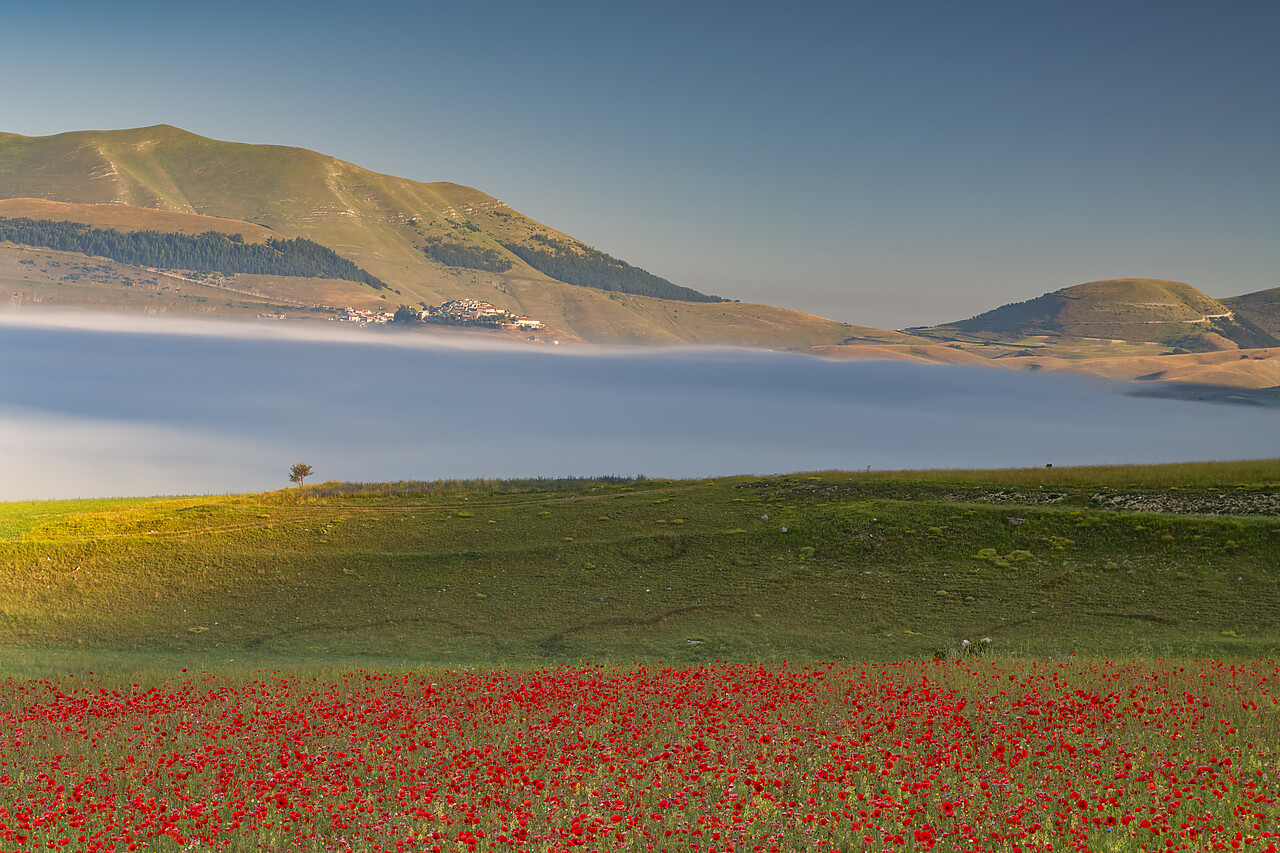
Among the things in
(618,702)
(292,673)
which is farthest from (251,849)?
(292,673)

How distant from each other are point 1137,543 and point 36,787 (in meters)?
43.5

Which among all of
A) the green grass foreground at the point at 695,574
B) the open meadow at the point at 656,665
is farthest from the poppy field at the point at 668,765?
the green grass foreground at the point at 695,574

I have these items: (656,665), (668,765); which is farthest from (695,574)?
(668,765)

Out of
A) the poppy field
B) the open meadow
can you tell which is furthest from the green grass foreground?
the poppy field

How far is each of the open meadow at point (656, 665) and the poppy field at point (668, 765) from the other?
94mm

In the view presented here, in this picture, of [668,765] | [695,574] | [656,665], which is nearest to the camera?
[668,765]

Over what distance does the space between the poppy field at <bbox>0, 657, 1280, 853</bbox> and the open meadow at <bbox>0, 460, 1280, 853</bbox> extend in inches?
3.7

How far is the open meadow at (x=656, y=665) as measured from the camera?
40.6ft

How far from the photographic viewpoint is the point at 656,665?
1142 inches

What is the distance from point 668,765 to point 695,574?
1249 inches

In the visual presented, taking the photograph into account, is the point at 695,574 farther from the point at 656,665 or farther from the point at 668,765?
the point at 668,765

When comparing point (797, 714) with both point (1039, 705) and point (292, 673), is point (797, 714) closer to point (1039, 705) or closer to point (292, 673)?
point (1039, 705)

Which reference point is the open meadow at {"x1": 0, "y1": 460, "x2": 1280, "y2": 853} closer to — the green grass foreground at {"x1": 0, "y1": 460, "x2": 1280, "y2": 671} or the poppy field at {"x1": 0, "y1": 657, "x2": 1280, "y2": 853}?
the poppy field at {"x1": 0, "y1": 657, "x2": 1280, "y2": 853}

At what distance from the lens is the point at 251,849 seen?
11.7 m
